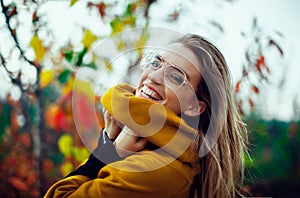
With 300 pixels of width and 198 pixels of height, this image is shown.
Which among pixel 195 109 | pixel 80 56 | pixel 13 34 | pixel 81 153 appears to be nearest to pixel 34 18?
pixel 13 34

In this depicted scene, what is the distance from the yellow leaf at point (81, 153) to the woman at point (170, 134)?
0.98 m

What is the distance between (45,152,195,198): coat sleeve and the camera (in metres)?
0.80

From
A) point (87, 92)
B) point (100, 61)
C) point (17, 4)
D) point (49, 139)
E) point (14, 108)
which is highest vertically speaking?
point (17, 4)

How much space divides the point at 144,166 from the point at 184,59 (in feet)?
0.92

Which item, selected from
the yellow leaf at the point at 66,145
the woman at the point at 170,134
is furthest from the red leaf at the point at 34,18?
the yellow leaf at the point at 66,145

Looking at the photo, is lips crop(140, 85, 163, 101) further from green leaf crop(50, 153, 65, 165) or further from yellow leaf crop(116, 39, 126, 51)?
green leaf crop(50, 153, 65, 165)

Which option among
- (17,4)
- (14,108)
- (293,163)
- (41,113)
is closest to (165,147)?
(17,4)

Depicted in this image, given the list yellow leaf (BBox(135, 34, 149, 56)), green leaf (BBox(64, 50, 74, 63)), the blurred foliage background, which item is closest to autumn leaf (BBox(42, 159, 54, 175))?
the blurred foliage background

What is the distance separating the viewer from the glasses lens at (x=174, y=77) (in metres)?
0.90

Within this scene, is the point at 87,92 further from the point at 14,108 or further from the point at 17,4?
the point at 14,108

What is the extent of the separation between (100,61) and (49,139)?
4.25ft

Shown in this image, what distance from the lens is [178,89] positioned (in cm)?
90

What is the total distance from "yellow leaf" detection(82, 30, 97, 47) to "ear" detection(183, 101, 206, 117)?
952 mm

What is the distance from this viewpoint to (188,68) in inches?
36.3
